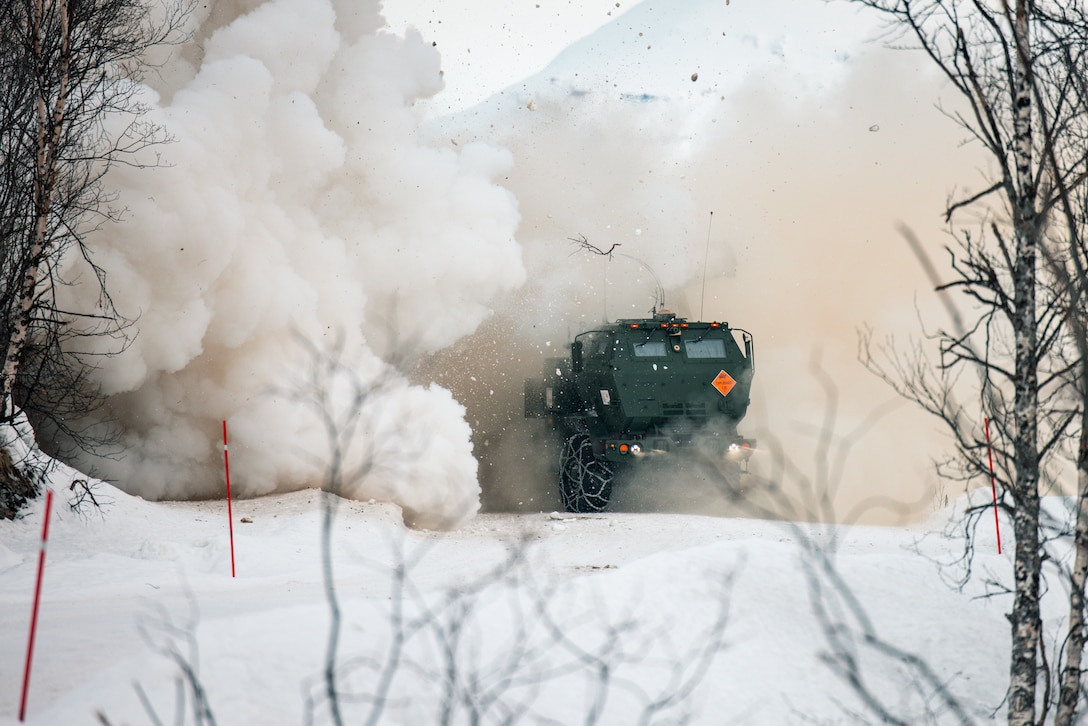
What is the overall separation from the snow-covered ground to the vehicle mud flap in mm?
3911

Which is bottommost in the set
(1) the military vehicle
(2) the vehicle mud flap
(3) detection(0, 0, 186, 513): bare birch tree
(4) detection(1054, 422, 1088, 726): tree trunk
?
(4) detection(1054, 422, 1088, 726): tree trunk

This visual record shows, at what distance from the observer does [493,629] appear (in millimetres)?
6465

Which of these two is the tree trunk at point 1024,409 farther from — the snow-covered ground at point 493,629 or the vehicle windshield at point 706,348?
the vehicle windshield at point 706,348

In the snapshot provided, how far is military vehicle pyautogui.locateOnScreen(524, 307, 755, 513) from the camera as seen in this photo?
538 inches

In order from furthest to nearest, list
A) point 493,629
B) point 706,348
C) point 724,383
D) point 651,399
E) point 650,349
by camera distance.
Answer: point 706,348 < point 650,349 < point 724,383 < point 651,399 < point 493,629

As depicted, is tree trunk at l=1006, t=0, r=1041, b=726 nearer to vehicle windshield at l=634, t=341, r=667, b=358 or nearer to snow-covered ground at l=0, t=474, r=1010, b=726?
snow-covered ground at l=0, t=474, r=1010, b=726

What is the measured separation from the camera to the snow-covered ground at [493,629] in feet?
17.0

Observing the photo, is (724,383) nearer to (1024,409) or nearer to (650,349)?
(650,349)

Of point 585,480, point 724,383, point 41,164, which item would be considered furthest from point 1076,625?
point 585,480

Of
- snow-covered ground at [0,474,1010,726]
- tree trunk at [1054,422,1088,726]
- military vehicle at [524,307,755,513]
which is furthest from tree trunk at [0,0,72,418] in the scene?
tree trunk at [1054,422,1088,726]

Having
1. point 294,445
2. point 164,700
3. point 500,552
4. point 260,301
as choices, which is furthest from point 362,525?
point 164,700

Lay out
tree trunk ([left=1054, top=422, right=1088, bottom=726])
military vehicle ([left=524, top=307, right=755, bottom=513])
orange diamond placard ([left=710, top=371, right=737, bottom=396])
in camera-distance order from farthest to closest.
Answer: orange diamond placard ([left=710, top=371, right=737, bottom=396]) → military vehicle ([left=524, top=307, right=755, bottom=513]) → tree trunk ([left=1054, top=422, right=1088, bottom=726])

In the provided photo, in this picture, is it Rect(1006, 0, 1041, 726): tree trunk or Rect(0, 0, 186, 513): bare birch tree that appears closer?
Rect(1006, 0, 1041, 726): tree trunk

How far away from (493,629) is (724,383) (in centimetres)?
846
